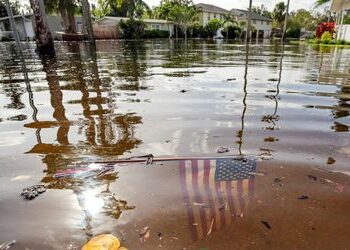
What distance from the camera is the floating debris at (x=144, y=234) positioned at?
5.74 ft

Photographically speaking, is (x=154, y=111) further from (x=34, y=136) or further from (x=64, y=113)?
(x=34, y=136)

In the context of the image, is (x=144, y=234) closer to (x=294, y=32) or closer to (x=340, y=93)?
(x=340, y=93)

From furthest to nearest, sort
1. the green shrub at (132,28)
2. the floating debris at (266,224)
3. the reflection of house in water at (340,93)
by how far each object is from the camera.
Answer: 1. the green shrub at (132,28)
2. the reflection of house in water at (340,93)
3. the floating debris at (266,224)

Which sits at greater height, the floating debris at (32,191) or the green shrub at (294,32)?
the floating debris at (32,191)

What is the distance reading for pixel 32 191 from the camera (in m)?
2.23

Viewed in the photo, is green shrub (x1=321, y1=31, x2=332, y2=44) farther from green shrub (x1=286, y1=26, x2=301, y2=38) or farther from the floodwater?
green shrub (x1=286, y1=26, x2=301, y2=38)

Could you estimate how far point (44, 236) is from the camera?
5.87 ft

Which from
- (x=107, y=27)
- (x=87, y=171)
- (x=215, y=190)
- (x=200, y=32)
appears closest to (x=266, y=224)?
(x=215, y=190)

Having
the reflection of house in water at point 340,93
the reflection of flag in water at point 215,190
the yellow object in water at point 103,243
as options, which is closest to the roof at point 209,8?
the reflection of house in water at point 340,93

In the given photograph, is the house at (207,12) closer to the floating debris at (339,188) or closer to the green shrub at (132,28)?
the green shrub at (132,28)

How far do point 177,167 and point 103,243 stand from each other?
107cm

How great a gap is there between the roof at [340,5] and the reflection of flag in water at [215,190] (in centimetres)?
2579

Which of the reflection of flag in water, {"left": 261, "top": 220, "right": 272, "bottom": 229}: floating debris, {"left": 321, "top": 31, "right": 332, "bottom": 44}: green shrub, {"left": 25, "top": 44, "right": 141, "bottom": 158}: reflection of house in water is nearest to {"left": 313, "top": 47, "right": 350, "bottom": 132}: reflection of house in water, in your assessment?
the reflection of flag in water

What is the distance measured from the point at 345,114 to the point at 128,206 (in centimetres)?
347
